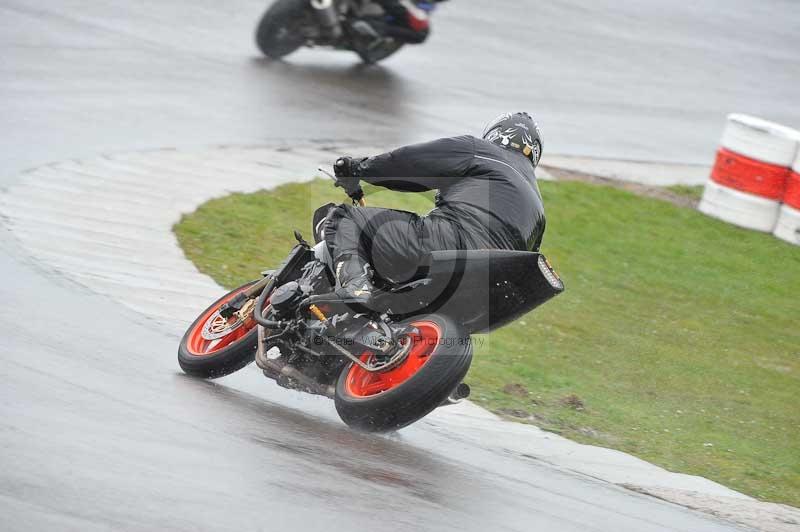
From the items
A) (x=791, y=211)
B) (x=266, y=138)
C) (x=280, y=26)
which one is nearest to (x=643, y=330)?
(x=791, y=211)

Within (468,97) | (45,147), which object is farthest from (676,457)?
(468,97)

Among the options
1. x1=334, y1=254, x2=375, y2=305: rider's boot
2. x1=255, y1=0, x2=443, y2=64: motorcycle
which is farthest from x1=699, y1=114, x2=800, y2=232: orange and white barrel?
x1=334, y1=254, x2=375, y2=305: rider's boot

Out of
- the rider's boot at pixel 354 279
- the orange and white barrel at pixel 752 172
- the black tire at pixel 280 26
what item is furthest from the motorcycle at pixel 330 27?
the rider's boot at pixel 354 279

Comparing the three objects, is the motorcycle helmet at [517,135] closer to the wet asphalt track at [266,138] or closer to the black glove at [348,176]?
the black glove at [348,176]

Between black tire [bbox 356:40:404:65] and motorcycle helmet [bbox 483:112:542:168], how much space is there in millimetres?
10191

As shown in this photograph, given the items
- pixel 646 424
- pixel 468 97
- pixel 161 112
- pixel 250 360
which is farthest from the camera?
pixel 468 97

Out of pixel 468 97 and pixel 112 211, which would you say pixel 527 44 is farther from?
pixel 112 211

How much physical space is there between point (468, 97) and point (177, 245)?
7471 mm

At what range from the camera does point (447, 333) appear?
555cm

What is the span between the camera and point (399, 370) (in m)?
5.75

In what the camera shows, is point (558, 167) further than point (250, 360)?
Yes

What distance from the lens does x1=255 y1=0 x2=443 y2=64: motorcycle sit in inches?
604

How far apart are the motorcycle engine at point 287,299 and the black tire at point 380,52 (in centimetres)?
1045

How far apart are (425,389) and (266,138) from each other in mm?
7435
